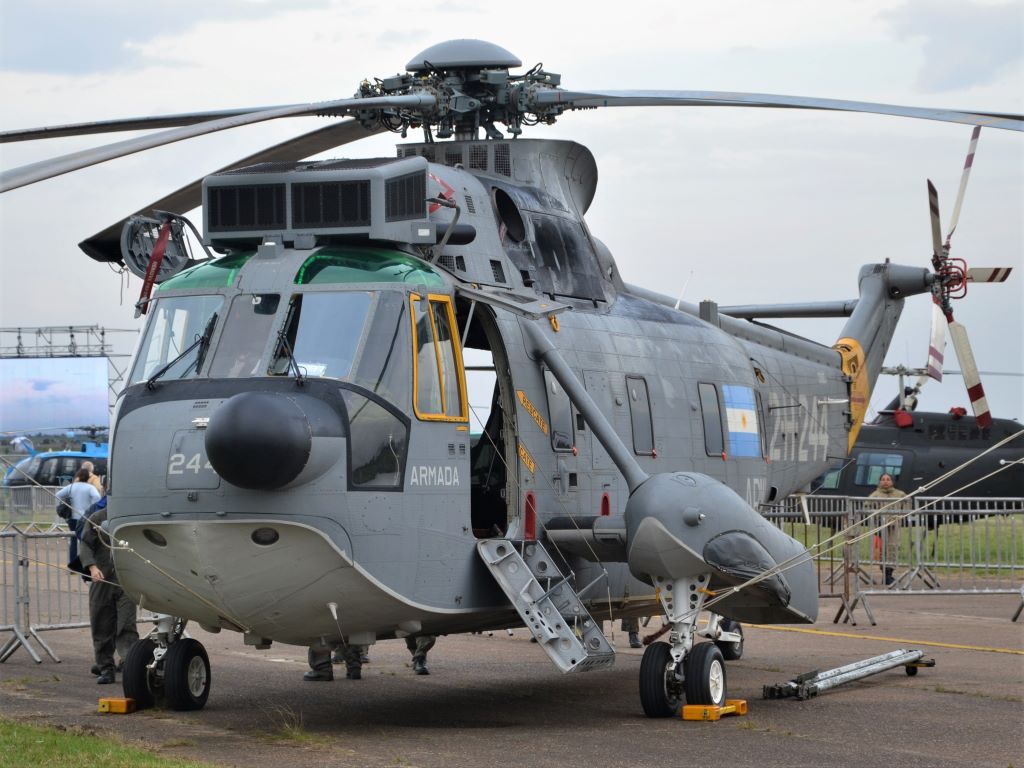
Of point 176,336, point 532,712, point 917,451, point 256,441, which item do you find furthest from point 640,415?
point 917,451

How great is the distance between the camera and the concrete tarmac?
9594 millimetres

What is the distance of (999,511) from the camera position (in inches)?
842

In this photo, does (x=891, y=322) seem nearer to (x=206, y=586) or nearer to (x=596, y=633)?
(x=596, y=633)

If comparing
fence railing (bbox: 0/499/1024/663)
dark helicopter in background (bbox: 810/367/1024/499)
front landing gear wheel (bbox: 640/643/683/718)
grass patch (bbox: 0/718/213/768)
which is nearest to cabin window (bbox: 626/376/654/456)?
front landing gear wheel (bbox: 640/643/683/718)

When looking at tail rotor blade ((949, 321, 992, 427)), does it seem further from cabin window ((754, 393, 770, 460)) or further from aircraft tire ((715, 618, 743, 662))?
aircraft tire ((715, 618, 743, 662))

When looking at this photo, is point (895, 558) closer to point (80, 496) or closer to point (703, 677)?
point (703, 677)

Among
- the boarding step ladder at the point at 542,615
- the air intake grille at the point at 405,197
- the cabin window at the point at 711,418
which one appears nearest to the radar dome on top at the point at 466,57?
the air intake grille at the point at 405,197

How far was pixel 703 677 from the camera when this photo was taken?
1091cm

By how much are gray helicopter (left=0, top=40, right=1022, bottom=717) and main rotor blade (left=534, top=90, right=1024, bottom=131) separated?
25 mm

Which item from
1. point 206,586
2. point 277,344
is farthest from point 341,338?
point 206,586

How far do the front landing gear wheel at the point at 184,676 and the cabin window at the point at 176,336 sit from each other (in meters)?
2.17

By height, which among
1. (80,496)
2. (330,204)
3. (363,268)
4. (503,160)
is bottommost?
(80,496)

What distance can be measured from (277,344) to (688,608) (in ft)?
11.9

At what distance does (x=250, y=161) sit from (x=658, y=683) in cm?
585
